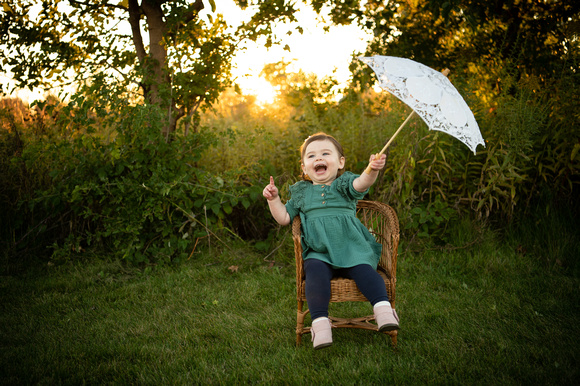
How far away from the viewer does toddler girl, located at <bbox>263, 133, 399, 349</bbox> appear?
90.7 inches

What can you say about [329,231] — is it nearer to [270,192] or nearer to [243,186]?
[270,192]

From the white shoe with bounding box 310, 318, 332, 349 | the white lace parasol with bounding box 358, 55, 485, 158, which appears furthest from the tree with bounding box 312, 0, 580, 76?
the white shoe with bounding box 310, 318, 332, 349

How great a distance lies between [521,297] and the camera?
3.16 meters

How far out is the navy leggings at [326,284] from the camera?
7.57ft

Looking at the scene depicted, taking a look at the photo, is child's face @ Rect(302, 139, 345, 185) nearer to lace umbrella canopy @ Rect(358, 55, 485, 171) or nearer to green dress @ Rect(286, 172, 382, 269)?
green dress @ Rect(286, 172, 382, 269)

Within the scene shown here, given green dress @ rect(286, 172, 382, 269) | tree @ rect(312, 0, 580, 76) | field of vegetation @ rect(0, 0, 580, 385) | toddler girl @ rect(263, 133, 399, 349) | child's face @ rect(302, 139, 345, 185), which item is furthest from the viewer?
tree @ rect(312, 0, 580, 76)

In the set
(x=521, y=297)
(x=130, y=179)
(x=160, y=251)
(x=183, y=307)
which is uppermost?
(x=130, y=179)

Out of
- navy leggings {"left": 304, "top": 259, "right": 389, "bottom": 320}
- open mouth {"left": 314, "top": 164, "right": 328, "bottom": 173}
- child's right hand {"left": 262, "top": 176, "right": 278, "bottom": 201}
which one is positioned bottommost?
navy leggings {"left": 304, "top": 259, "right": 389, "bottom": 320}

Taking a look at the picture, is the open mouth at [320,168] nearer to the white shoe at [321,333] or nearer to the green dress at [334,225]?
the green dress at [334,225]

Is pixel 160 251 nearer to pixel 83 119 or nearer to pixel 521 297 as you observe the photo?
pixel 83 119

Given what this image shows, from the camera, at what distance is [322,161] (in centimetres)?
275

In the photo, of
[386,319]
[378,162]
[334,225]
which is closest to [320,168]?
[334,225]

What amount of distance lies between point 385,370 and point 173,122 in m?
3.20

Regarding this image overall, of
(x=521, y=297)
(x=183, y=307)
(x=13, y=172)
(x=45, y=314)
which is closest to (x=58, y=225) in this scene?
(x=13, y=172)
